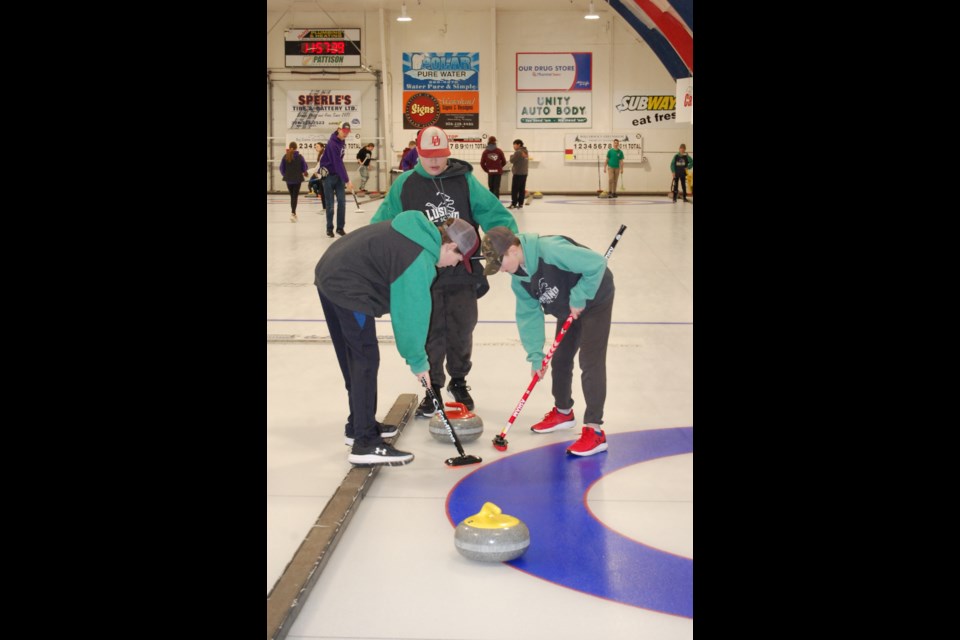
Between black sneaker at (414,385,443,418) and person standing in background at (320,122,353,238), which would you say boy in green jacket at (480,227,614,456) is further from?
person standing in background at (320,122,353,238)

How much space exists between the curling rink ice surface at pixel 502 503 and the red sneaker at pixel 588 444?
0.05m

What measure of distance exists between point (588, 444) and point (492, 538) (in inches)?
61.5

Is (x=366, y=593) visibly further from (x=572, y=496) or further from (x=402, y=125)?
(x=402, y=125)

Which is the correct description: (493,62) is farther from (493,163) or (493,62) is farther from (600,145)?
(493,163)

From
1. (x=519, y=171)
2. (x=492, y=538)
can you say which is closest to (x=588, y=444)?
(x=492, y=538)

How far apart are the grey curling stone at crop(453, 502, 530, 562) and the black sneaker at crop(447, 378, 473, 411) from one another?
84.9 inches

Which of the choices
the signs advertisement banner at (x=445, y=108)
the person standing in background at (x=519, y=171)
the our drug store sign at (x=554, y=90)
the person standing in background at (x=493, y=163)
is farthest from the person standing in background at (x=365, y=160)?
the our drug store sign at (x=554, y=90)

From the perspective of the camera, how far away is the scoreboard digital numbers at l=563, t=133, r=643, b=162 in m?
28.4

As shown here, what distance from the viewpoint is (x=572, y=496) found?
4.54m

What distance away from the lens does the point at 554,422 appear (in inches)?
221

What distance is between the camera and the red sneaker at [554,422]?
18.3 ft
